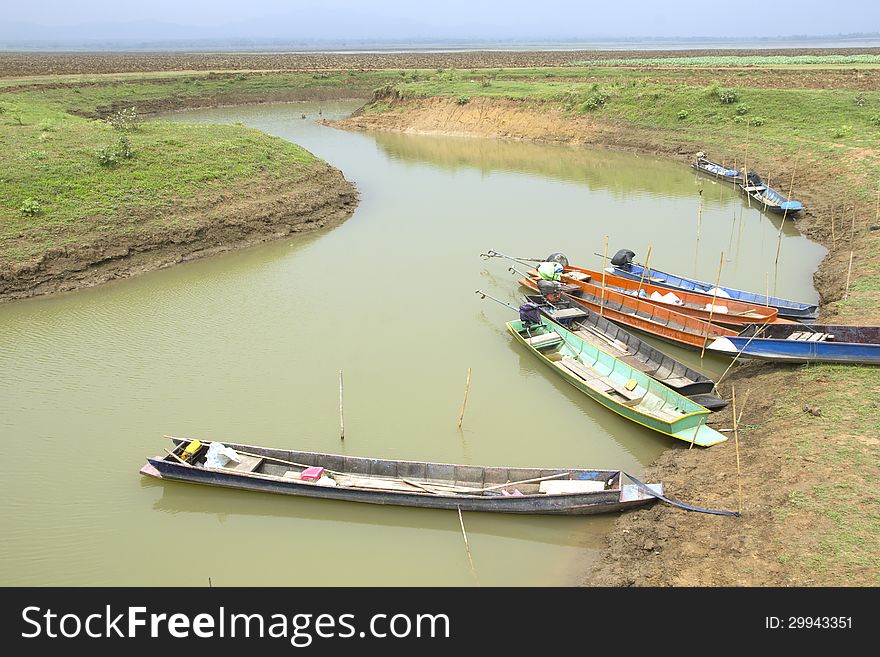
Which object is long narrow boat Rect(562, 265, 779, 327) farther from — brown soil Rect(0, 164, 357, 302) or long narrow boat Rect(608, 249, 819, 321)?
brown soil Rect(0, 164, 357, 302)

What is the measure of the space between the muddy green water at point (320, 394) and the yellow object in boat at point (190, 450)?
27.5 inches

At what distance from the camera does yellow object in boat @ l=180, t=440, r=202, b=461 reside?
1157 centimetres

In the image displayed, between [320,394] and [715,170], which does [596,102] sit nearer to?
[715,170]

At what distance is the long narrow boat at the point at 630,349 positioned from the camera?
1321cm

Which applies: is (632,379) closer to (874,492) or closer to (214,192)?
(874,492)

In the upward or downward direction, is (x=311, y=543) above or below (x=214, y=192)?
below

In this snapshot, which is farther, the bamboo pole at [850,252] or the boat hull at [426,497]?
the bamboo pole at [850,252]

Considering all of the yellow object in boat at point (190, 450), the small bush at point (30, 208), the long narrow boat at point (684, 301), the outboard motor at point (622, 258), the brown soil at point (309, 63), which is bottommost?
the yellow object in boat at point (190, 450)

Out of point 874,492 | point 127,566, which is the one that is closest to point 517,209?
point 874,492

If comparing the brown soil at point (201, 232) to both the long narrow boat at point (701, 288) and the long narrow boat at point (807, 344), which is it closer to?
the long narrow boat at point (701, 288)

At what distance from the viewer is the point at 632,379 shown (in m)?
13.9

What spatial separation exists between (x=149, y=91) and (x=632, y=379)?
70655 millimetres

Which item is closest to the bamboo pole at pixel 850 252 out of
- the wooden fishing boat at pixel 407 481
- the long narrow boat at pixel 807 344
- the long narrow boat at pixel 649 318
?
the long narrow boat at pixel 807 344

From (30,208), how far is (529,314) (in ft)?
62.2
